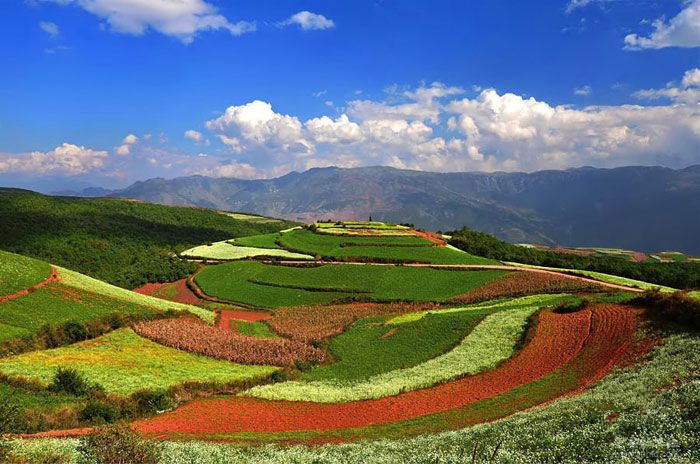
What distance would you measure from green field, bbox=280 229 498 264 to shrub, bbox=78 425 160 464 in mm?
72214

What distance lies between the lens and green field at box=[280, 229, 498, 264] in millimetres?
88875

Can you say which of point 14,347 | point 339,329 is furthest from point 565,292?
point 14,347

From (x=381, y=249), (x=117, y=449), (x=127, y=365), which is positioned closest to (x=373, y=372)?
(x=127, y=365)

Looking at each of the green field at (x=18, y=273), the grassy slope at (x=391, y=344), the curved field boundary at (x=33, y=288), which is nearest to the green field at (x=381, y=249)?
the grassy slope at (x=391, y=344)

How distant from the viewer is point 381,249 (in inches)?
3775

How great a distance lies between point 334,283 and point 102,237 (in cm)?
7989

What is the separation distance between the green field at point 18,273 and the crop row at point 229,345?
13906 millimetres

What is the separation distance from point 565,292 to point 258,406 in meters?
48.2

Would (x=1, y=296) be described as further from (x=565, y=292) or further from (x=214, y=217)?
(x=214, y=217)

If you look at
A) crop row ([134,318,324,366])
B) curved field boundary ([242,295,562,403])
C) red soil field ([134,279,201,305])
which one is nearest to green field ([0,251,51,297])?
crop row ([134,318,324,366])

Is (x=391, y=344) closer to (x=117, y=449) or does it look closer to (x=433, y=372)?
(x=433, y=372)

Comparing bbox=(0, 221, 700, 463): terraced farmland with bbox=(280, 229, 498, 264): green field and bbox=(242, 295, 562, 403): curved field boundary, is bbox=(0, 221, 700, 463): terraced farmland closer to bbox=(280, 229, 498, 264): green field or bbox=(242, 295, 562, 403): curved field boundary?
bbox=(242, 295, 562, 403): curved field boundary

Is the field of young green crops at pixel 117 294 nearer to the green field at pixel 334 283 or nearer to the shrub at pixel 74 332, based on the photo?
the shrub at pixel 74 332

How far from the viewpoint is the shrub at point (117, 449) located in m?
17.5
